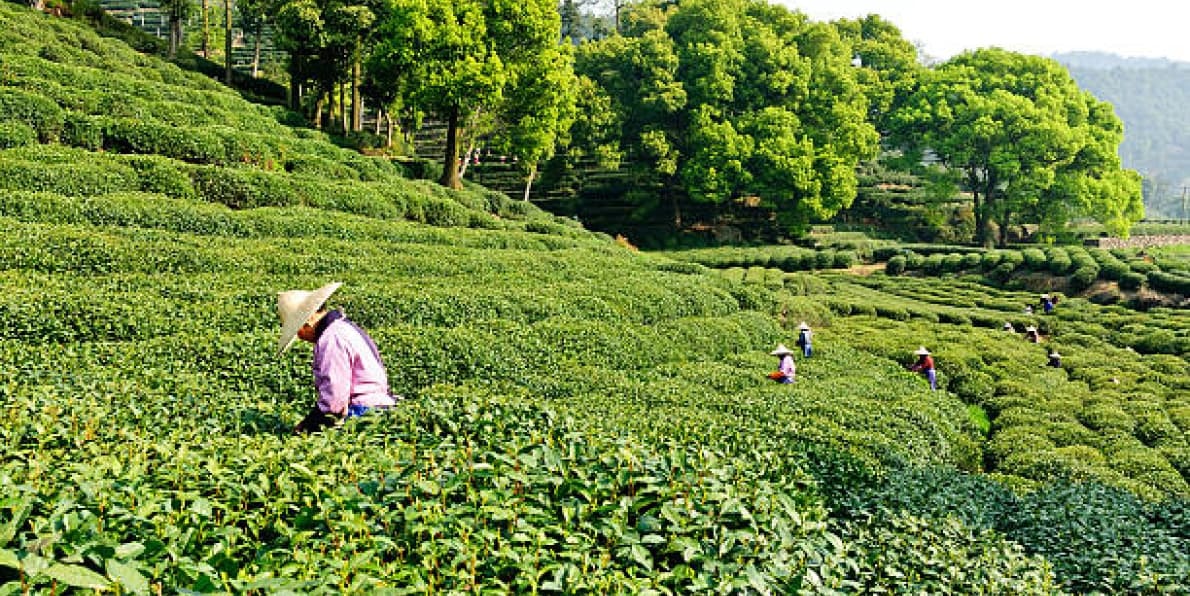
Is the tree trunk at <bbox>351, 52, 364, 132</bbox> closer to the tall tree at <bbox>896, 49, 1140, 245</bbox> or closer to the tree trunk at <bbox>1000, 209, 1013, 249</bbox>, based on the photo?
the tall tree at <bbox>896, 49, 1140, 245</bbox>

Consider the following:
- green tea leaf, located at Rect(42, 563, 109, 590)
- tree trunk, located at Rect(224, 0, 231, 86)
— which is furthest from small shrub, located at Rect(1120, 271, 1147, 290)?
green tea leaf, located at Rect(42, 563, 109, 590)

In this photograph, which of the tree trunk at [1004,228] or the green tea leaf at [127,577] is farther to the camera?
the tree trunk at [1004,228]

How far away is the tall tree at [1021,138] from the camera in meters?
52.4

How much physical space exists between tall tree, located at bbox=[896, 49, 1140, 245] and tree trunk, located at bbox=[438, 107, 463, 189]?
36062 mm

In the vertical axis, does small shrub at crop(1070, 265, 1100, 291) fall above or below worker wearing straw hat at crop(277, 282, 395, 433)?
below

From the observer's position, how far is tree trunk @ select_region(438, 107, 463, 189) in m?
33.6

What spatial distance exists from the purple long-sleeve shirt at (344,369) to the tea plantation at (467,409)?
2.15 ft

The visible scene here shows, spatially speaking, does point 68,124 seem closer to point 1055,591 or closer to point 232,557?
point 232,557

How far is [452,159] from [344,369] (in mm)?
27256

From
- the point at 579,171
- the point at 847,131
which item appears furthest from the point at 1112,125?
the point at 579,171

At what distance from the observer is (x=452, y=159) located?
110 feet

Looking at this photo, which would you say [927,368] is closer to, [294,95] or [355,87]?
[355,87]

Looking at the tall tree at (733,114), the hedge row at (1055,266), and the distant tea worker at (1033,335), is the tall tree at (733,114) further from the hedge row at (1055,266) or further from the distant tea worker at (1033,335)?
the distant tea worker at (1033,335)

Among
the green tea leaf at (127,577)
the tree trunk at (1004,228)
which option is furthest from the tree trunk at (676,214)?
the green tea leaf at (127,577)
